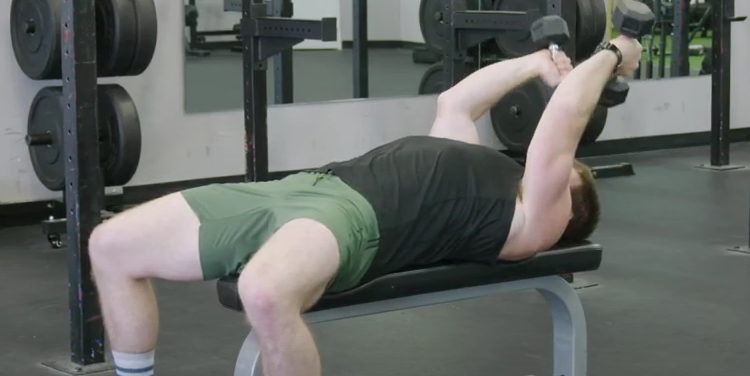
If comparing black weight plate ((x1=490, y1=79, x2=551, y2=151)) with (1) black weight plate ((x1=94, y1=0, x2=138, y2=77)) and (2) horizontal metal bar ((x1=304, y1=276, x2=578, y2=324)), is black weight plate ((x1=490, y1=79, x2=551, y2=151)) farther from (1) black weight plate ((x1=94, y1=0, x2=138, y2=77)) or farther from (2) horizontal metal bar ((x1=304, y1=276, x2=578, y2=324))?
(2) horizontal metal bar ((x1=304, y1=276, x2=578, y2=324))

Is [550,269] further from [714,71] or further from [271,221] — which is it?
[714,71]

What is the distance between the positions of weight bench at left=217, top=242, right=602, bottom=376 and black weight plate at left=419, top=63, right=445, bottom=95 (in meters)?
3.35

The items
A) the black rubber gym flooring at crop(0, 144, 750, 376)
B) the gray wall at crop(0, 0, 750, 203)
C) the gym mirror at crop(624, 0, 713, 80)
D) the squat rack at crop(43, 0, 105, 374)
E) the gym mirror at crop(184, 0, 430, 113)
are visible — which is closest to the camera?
the squat rack at crop(43, 0, 105, 374)

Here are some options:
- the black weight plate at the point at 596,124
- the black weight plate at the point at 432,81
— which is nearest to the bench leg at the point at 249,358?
the black weight plate at the point at 596,124

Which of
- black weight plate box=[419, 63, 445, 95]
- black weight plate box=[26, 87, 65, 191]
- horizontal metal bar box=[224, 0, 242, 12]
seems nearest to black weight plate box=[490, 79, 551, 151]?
black weight plate box=[419, 63, 445, 95]

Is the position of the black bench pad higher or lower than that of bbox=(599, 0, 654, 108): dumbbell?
lower

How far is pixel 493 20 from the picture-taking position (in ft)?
14.1

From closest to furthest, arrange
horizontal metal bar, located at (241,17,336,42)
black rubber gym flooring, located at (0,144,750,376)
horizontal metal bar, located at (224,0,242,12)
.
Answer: black rubber gym flooring, located at (0,144,750,376) → horizontal metal bar, located at (241,17,336,42) → horizontal metal bar, located at (224,0,242,12)

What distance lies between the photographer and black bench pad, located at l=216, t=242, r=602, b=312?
2.05 m

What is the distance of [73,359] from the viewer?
9.29ft

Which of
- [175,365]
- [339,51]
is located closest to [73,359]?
[175,365]

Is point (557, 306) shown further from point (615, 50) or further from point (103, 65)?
point (103, 65)

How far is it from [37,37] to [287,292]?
2.53 meters

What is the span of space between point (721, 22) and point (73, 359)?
12.2ft
